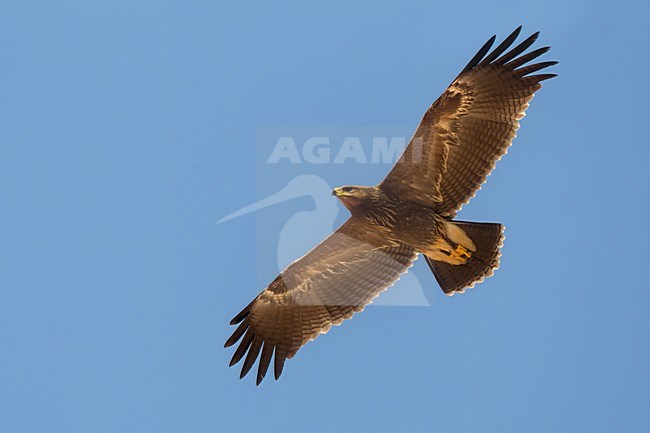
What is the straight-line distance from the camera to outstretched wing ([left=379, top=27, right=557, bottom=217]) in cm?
1396

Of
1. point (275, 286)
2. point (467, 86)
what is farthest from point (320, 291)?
point (467, 86)

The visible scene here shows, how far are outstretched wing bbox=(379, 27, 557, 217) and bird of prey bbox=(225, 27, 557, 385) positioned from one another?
13mm

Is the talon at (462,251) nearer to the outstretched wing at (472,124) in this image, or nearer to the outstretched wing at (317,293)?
the outstretched wing at (472,124)

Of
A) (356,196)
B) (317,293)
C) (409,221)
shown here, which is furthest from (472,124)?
(317,293)

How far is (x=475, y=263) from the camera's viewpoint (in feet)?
47.3

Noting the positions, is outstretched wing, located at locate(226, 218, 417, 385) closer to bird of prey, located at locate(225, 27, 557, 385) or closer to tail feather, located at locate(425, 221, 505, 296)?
bird of prey, located at locate(225, 27, 557, 385)

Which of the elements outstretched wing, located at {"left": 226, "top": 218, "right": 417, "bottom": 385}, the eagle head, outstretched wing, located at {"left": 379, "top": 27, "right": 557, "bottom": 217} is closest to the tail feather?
outstretched wing, located at {"left": 379, "top": 27, "right": 557, "bottom": 217}

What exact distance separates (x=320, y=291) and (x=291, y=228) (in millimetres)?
1534

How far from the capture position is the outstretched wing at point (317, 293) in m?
14.8

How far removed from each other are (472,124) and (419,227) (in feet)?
5.12

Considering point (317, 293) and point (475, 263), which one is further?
point (317, 293)

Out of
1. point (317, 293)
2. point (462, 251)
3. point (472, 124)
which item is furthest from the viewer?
point (317, 293)

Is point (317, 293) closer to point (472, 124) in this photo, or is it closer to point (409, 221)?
point (409, 221)

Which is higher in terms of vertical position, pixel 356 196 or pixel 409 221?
pixel 356 196
